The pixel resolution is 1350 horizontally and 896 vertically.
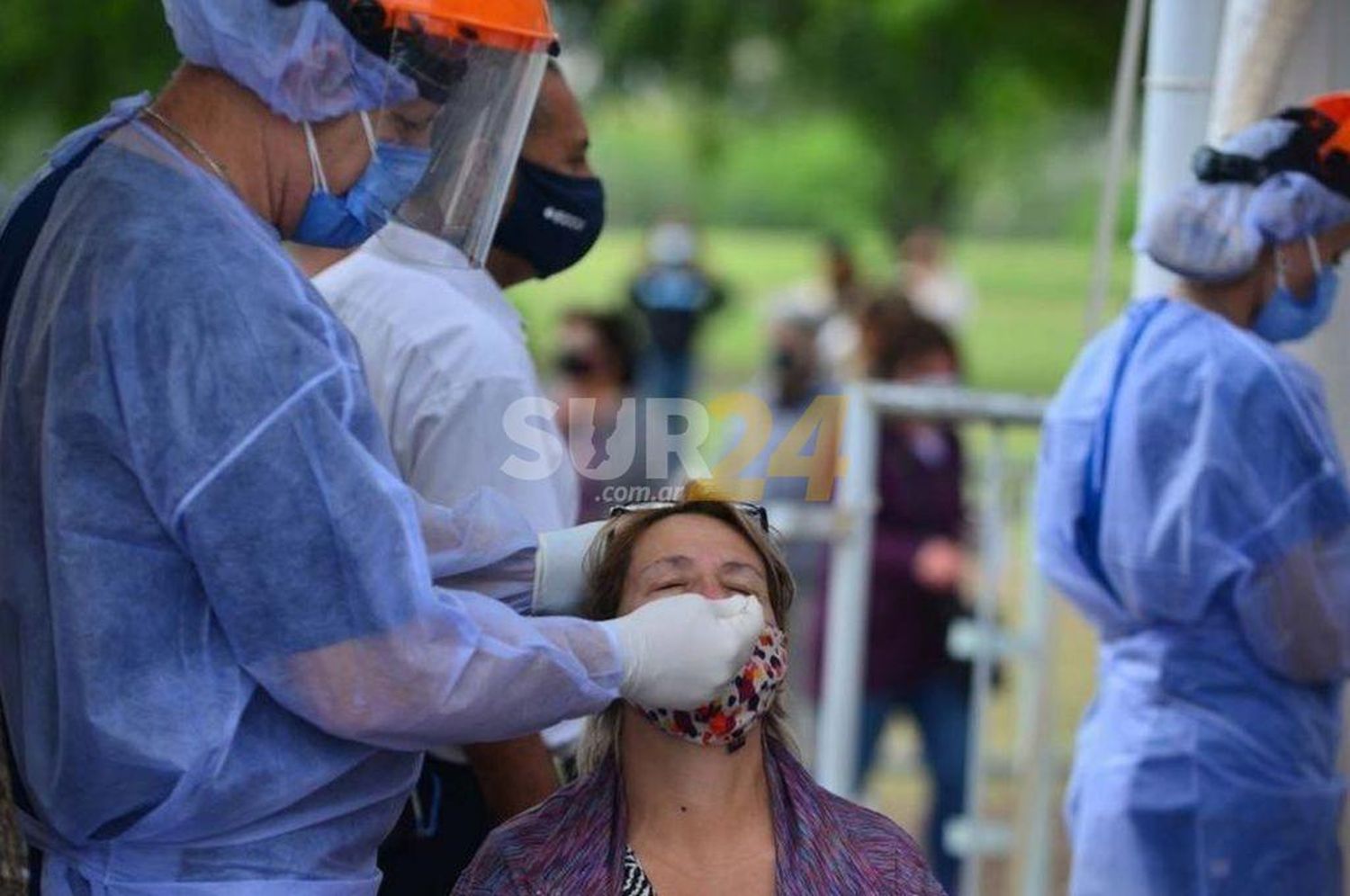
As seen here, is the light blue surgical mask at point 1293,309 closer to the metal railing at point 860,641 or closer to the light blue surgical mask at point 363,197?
the metal railing at point 860,641

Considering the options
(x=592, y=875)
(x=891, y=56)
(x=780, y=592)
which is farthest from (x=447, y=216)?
(x=891, y=56)

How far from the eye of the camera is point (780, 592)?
2.95 m

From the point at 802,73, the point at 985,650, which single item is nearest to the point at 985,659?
the point at 985,650

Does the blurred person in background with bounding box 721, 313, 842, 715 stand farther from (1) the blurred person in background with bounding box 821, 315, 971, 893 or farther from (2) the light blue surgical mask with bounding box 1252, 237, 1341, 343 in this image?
(2) the light blue surgical mask with bounding box 1252, 237, 1341, 343

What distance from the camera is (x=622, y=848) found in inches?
108

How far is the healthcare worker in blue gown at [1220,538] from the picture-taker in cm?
359

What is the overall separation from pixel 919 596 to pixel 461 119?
4073mm

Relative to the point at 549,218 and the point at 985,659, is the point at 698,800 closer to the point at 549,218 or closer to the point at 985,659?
the point at 549,218

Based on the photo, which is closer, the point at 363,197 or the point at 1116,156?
the point at 363,197

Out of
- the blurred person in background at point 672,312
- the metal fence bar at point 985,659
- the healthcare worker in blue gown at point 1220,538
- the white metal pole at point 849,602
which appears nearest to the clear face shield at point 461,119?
the healthcare worker in blue gown at point 1220,538

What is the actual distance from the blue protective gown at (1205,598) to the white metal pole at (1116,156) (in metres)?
0.42

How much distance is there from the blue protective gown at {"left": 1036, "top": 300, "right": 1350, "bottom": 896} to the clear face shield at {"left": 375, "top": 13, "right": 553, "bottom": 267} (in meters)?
1.28

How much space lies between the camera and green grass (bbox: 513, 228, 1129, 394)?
22297 millimetres

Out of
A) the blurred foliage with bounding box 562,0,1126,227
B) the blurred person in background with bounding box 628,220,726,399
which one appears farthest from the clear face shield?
the blurred person in background with bounding box 628,220,726,399
